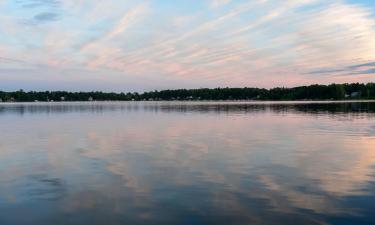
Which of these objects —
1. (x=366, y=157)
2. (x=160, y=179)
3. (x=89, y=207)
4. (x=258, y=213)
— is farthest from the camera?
(x=366, y=157)

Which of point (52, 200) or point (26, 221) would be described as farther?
point (52, 200)

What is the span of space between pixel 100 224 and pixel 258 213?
5.00 m

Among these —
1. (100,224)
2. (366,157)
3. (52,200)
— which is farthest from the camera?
(366,157)

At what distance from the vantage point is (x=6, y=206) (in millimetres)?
14969

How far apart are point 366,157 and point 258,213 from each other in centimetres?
1441

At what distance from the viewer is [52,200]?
1581cm

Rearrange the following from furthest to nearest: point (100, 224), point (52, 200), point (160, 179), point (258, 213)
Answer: point (160, 179)
point (52, 200)
point (258, 213)
point (100, 224)

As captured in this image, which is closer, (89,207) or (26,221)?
(26,221)

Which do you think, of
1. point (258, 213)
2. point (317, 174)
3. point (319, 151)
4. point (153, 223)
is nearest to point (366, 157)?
point (319, 151)

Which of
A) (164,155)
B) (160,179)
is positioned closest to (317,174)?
(160,179)

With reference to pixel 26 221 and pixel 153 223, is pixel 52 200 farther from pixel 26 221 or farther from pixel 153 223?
pixel 153 223

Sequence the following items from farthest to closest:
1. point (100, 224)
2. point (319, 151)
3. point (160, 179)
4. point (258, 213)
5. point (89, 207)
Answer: point (319, 151)
point (160, 179)
point (89, 207)
point (258, 213)
point (100, 224)

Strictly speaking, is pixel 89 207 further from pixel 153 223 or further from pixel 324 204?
pixel 324 204

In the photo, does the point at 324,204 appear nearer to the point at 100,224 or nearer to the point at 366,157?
the point at 100,224
